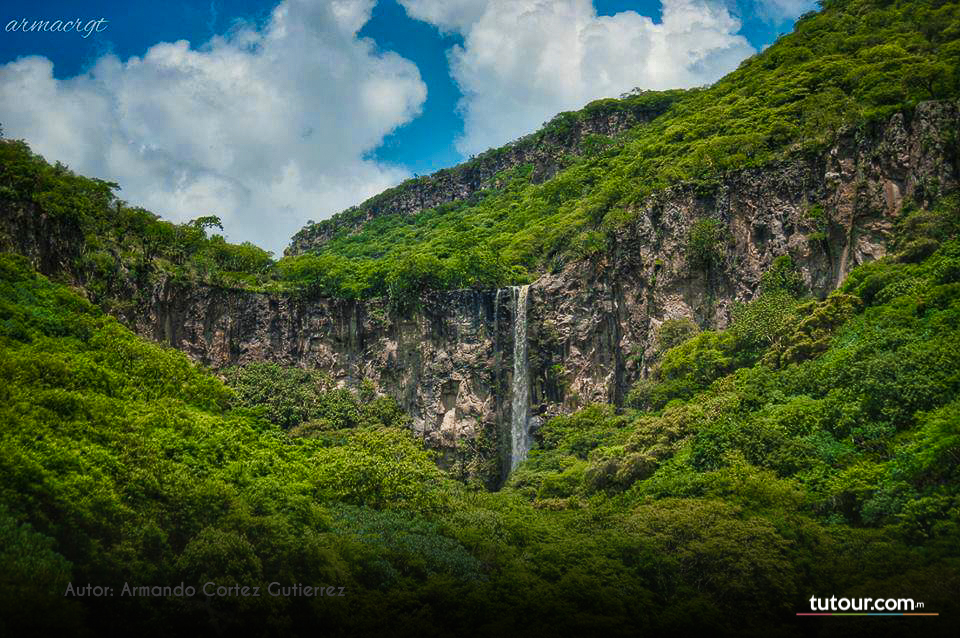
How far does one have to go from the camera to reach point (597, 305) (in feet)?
179

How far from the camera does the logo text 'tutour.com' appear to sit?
66.2 feet

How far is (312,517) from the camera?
2812 centimetres

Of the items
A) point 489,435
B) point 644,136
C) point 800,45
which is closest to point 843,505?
point 489,435

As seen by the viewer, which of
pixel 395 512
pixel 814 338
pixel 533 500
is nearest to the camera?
pixel 395 512

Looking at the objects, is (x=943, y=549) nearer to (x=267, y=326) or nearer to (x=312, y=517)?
(x=312, y=517)

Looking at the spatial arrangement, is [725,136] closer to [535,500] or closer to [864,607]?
[535,500]

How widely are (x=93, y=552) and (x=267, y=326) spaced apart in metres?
43.8

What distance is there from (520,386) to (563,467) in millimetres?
12061

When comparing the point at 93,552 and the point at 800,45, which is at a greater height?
the point at 800,45

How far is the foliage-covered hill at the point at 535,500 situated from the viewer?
20781 millimetres

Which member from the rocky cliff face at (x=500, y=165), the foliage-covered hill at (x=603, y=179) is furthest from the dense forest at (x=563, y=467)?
the rocky cliff face at (x=500, y=165)

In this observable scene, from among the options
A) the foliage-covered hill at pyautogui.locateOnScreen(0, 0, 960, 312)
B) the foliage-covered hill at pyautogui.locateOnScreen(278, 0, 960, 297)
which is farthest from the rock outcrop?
the foliage-covered hill at pyautogui.locateOnScreen(278, 0, 960, 297)

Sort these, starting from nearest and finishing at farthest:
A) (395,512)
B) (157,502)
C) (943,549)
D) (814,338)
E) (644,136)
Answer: (943,549), (157,502), (395,512), (814,338), (644,136)

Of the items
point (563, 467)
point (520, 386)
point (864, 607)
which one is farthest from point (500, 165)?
point (864, 607)
